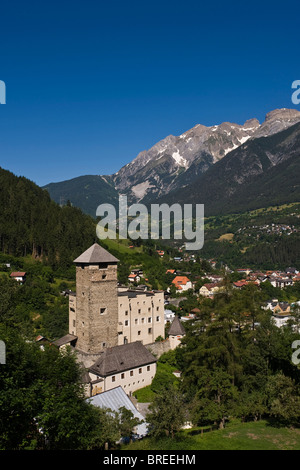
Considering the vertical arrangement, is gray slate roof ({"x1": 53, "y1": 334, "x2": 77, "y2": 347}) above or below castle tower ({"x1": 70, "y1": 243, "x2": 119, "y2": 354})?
below

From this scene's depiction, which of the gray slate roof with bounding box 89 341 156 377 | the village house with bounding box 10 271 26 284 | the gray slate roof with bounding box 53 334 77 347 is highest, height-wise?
the village house with bounding box 10 271 26 284

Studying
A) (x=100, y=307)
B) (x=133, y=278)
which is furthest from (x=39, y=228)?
(x=100, y=307)

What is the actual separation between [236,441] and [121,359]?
18914 mm

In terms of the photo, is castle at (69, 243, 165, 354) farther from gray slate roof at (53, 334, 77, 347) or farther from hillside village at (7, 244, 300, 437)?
gray slate roof at (53, 334, 77, 347)

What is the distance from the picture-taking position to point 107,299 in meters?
46.4

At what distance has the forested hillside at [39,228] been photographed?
315 feet

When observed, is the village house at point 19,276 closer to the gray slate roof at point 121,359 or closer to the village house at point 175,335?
the village house at point 175,335

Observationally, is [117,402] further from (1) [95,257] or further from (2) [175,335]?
(2) [175,335]

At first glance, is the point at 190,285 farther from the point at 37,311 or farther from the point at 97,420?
the point at 97,420

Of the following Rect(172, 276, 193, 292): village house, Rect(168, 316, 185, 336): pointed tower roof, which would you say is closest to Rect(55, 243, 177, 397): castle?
Rect(168, 316, 185, 336): pointed tower roof

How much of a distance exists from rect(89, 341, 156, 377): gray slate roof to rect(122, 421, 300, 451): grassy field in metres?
12.3

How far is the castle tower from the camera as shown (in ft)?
148

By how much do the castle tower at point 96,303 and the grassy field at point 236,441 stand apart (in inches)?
738

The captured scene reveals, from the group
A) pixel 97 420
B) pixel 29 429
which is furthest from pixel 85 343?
pixel 29 429
